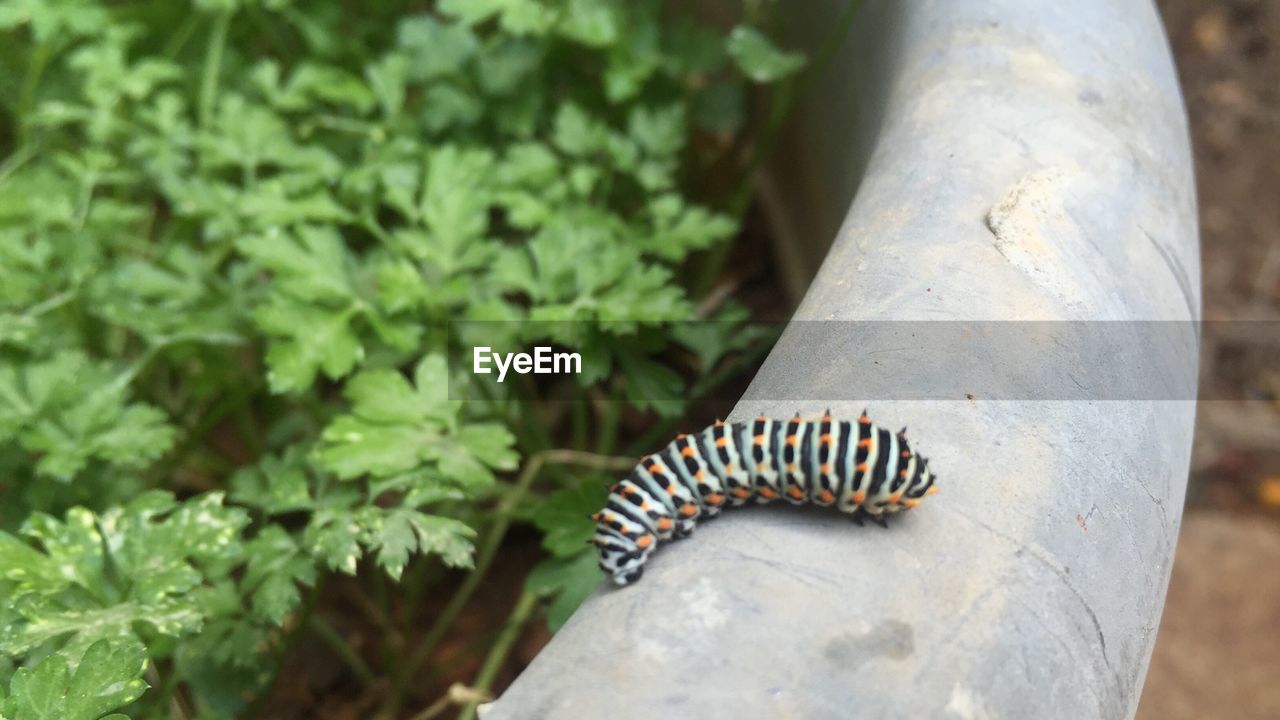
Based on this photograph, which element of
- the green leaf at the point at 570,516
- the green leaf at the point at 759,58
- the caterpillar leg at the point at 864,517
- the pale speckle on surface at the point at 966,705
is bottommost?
the green leaf at the point at 570,516

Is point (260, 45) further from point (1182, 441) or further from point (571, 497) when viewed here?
point (1182, 441)

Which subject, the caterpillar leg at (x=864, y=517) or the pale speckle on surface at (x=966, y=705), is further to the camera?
the caterpillar leg at (x=864, y=517)

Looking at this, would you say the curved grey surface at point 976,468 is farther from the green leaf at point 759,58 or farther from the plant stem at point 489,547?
the plant stem at point 489,547

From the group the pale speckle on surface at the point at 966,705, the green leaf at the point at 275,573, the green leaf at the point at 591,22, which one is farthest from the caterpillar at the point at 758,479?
the green leaf at the point at 591,22

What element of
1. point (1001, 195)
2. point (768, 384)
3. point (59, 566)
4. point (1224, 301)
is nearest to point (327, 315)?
point (59, 566)

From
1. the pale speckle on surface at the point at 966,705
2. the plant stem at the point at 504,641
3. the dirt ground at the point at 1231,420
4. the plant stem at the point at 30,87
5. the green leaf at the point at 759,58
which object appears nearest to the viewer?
the pale speckle on surface at the point at 966,705

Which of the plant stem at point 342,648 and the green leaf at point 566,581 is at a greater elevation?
the green leaf at point 566,581
